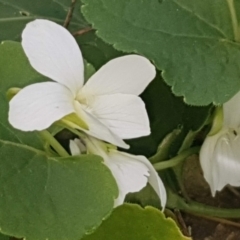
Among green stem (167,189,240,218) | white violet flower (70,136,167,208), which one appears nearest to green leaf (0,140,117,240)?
white violet flower (70,136,167,208)

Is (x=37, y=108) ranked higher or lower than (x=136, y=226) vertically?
higher

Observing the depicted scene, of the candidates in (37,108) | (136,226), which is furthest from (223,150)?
(37,108)

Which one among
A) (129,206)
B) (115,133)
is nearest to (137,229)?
(129,206)

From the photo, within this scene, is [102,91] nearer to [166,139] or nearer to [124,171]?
[124,171]

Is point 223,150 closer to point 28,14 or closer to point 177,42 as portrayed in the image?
point 177,42

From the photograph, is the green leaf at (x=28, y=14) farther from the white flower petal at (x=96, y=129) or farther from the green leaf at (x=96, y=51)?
the white flower petal at (x=96, y=129)

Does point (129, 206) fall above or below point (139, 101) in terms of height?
Result: below
